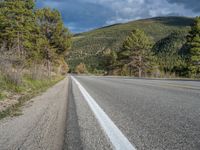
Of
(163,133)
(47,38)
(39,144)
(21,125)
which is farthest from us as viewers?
(47,38)

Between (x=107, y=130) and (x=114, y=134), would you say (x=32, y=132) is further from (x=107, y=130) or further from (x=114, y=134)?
(x=114, y=134)

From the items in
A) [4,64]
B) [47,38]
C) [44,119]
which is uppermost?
[47,38]

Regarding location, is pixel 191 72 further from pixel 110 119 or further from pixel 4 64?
pixel 110 119

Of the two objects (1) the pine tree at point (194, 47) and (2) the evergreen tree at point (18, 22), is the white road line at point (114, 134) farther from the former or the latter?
(1) the pine tree at point (194, 47)

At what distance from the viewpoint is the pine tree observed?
3578 centimetres

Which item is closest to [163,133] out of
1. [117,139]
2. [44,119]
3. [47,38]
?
[117,139]

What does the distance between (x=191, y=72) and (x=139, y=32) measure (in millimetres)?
18887

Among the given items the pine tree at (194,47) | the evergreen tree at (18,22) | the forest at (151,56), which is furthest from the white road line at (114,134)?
the pine tree at (194,47)

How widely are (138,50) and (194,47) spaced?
18.9m

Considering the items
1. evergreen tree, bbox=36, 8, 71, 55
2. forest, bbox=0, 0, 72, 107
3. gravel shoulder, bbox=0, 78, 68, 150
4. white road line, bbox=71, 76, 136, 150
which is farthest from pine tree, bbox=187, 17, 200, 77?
gravel shoulder, bbox=0, 78, 68, 150

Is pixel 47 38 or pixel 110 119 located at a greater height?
pixel 47 38

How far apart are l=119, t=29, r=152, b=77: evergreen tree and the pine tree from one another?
52.1ft

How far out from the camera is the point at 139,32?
175 ft

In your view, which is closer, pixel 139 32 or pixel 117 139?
pixel 117 139
